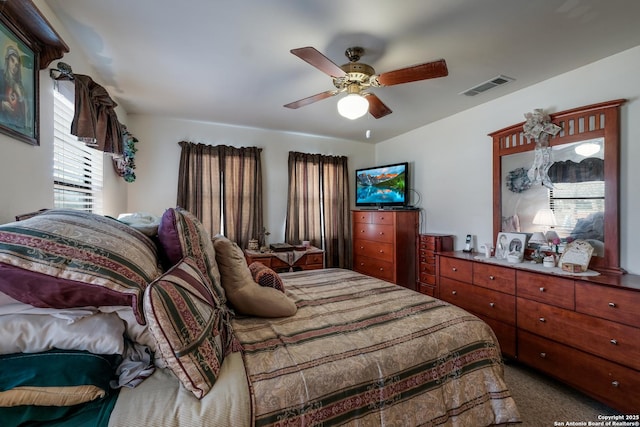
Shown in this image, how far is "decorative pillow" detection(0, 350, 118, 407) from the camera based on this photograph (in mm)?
763

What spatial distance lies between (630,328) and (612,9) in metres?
1.95

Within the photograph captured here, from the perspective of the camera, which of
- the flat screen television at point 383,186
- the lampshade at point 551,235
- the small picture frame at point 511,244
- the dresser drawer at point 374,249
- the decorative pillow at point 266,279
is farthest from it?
the flat screen television at point 383,186

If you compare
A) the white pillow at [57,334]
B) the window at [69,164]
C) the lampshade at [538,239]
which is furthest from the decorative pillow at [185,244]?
the lampshade at [538,239]

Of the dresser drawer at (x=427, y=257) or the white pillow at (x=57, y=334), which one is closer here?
the white pillow at (x=57, y=334)

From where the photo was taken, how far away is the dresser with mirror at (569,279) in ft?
5.80

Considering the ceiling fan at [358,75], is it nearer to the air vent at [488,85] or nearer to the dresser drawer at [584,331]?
the air vent at [488,85]

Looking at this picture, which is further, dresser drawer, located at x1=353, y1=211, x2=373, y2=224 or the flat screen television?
dresser drawer, located at x1=353, y1=211, x2=373, y2=224

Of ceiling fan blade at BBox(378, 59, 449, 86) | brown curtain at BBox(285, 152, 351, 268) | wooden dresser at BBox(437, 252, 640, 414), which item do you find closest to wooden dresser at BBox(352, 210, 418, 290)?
brown curtain at BBox(285, 152, 351, 268)

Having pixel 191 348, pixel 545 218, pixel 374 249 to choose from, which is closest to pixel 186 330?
pixel 191 348

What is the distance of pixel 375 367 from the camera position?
3.87ft

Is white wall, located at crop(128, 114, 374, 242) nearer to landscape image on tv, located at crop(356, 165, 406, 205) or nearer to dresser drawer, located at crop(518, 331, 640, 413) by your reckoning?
landscape image on tv, located at crop(356, 165, 406, 205)

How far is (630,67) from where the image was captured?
6.77 ft

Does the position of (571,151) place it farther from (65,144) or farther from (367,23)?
(65,144)

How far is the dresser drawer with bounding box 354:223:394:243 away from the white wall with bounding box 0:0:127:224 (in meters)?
3.35
